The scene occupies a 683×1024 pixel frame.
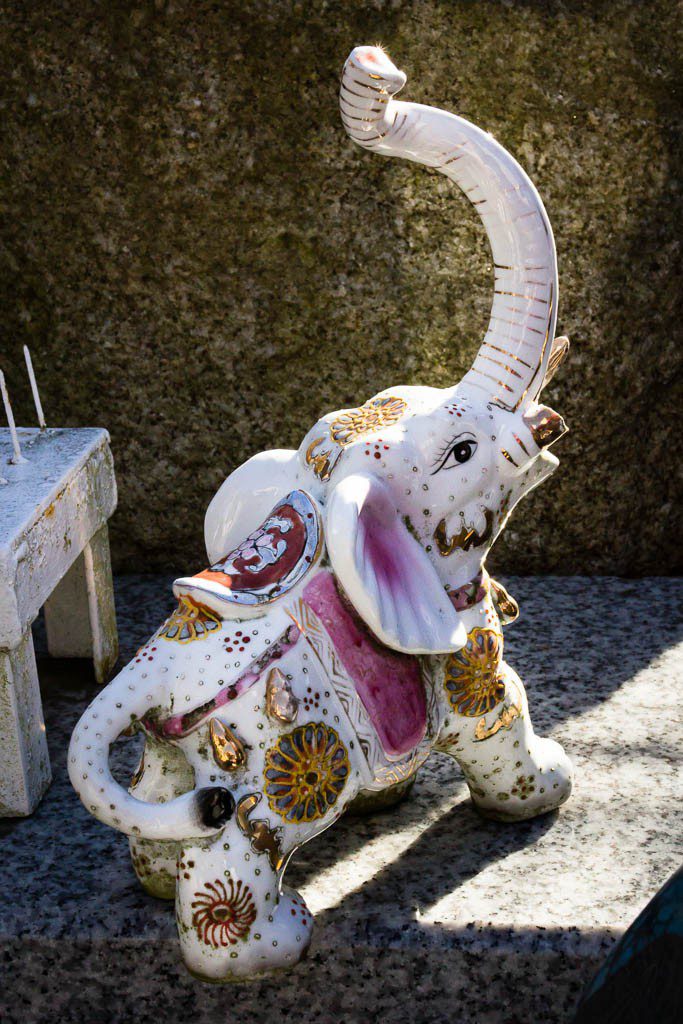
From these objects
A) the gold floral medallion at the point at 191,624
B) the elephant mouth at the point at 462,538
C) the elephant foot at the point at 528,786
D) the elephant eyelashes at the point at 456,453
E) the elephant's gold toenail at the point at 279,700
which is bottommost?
the elephant foot at the point at 528,786

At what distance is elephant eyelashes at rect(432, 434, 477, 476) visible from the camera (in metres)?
1.12

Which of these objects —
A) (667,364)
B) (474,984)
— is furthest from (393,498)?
(667,364)

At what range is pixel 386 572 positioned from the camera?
1.08 m

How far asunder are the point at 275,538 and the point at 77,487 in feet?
1.51

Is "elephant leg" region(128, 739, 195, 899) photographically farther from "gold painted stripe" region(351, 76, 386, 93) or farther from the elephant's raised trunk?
"gold painted stripe" region(351, 76, 386, 93)

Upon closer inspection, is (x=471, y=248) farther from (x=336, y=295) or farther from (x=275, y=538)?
(x=275, y=538)

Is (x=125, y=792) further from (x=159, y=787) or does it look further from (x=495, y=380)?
(x=495, y=380)

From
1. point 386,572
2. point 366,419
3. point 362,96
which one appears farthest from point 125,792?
point 362,96

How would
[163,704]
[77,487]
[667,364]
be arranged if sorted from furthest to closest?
[667,364] → [77,487] → [163,704]

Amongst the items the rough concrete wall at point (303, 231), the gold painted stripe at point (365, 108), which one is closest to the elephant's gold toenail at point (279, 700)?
the gold painted stripe at point (365, 108)

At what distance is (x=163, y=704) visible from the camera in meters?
1.08

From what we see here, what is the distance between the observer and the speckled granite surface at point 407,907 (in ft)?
3.73

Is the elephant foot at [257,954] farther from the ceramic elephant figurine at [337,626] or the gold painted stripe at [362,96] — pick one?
the gold painted stripe at [362,96]

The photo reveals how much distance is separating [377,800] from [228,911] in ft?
1.07
